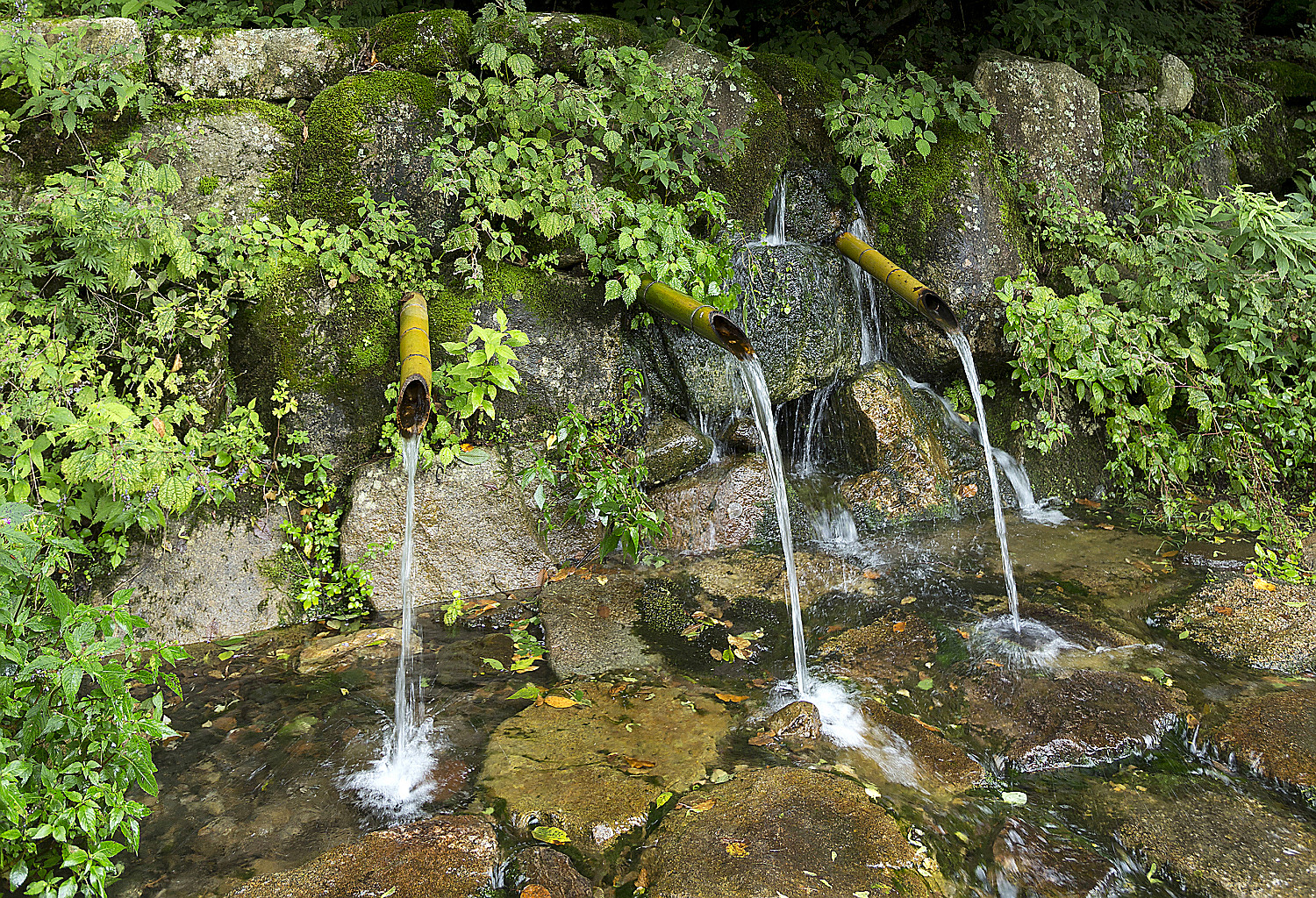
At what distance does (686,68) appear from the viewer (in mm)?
6051

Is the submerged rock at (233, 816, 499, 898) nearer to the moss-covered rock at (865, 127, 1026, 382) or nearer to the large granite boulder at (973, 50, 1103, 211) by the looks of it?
the moss-covered rock at (865, 127, 1026, 382)

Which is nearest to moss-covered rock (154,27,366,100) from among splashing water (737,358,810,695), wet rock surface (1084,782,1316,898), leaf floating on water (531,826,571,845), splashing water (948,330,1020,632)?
splashing water (737,358,810,695)

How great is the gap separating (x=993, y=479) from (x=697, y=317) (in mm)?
2290

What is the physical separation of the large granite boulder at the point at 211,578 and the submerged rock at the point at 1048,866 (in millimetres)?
3993

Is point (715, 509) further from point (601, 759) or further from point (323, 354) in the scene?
point (323, 354)

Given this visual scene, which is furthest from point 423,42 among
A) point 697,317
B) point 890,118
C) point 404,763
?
point 404,763

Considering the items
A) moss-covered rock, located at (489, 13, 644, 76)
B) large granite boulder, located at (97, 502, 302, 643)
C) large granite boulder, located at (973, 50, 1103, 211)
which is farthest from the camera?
large granite boulder, located at (973, 50, 1103, 211)

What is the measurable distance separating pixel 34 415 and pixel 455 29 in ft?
11.9

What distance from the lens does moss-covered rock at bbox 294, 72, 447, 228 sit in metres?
5.29

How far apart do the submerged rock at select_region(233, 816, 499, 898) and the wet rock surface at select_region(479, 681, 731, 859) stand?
0.74ft

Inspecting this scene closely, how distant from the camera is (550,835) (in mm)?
3012

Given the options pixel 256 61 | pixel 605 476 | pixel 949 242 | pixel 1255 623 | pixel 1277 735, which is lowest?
pixel 1277 735

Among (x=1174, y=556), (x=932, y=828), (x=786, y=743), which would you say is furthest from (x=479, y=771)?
(x=1174, y=556)

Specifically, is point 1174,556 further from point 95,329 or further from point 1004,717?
point 95,329
